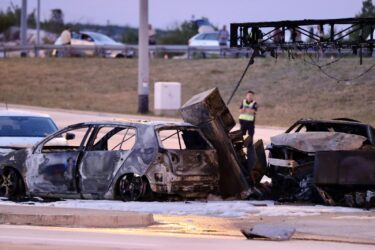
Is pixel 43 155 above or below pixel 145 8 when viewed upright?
below

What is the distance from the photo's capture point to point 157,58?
5338cm

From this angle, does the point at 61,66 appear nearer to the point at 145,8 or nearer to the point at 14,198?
the point at 145,8

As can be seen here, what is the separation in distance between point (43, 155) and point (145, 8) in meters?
19.4

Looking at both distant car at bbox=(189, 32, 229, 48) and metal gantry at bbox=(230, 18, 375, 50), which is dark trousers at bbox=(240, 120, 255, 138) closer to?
metal gantry at bbox=(230, 18, 375, 50)

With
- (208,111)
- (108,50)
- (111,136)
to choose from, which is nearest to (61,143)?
(111,136)

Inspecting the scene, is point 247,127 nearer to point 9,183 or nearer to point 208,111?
point 208,111

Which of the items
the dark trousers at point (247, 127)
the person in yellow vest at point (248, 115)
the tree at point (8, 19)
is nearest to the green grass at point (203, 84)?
the person in yellow vest at point (248, 115)

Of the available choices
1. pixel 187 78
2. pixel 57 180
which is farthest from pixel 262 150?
pixel 187 78

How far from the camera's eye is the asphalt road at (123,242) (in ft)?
37.0

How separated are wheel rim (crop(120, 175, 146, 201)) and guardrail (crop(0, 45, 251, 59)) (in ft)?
108

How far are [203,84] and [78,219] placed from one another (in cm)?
3158

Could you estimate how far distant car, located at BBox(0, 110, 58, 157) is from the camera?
18.5 m

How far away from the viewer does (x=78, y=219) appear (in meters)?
13.5

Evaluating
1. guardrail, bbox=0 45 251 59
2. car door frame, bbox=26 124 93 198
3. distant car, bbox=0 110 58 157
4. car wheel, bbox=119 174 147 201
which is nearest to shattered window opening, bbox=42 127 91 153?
car door frame, bbox=26 124 93 198
